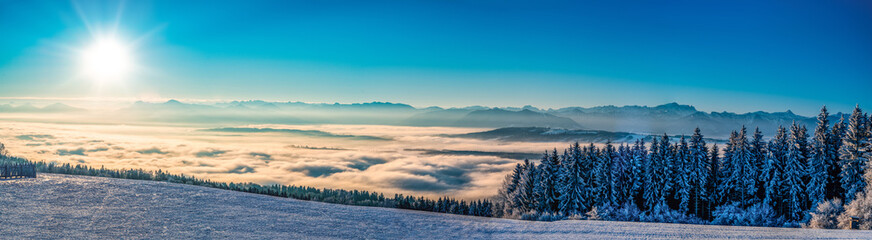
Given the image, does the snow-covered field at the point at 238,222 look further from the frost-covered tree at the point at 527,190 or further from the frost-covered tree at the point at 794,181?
the frost-covered tree at the point at 794,181

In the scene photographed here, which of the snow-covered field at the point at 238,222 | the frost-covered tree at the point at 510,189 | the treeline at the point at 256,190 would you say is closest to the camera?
the snow-covered field at the point at 238,222

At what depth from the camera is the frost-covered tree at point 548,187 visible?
1849 inches

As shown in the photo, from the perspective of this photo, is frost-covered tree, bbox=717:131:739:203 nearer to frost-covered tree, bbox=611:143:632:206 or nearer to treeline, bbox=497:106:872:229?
treeline, bbox=497:106:872:229

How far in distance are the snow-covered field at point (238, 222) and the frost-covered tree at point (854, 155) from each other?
21087 millimetres

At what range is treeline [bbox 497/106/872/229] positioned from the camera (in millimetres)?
43281

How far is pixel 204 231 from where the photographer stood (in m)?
21.3

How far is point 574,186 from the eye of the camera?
1781 inches

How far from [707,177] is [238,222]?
4216 cm

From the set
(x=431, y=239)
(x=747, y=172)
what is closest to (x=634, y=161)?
(x=747, y=172)

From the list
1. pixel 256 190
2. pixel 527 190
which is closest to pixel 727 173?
pixel 527 190

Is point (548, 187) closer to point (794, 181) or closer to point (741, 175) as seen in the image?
point (741, 175)

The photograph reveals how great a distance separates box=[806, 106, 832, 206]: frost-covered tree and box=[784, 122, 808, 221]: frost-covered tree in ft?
2.34

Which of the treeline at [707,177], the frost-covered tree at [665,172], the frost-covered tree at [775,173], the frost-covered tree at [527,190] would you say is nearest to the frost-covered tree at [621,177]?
the treeline at [707,177]

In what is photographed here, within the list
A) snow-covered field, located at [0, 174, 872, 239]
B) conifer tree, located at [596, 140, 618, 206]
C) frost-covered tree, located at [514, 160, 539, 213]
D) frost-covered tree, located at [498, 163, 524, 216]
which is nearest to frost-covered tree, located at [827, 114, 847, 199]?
conifer tree, located at [596, 140, 618, 206]
